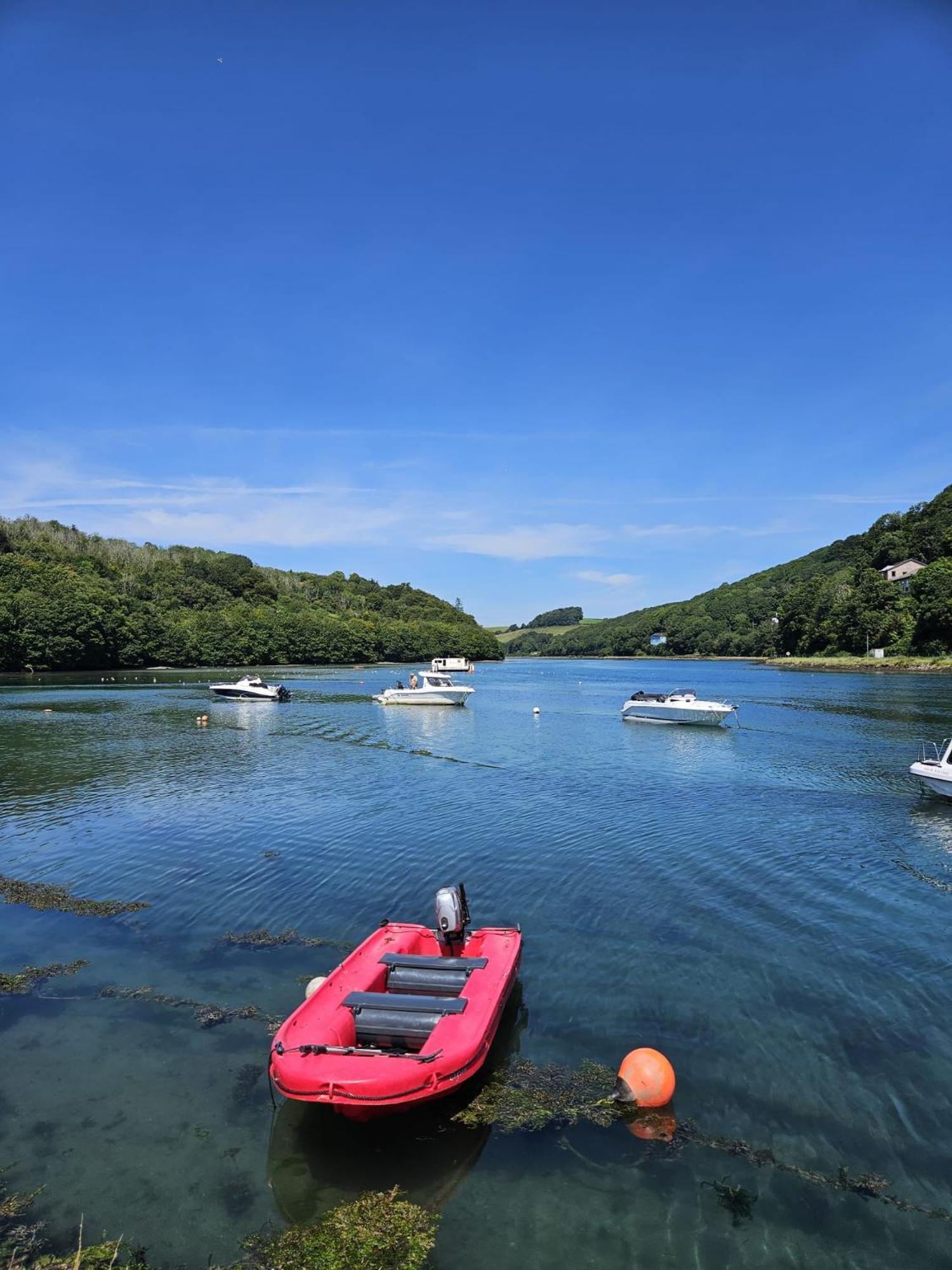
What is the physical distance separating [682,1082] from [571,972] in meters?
2.93

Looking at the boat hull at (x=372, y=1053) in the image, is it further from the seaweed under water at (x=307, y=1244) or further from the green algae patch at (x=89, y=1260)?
the green algae patch at (x=89, y=1260)

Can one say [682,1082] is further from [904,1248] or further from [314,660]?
[314,660]

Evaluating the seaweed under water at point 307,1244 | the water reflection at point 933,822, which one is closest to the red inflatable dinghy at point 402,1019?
the seaweed under water at point 307,1244

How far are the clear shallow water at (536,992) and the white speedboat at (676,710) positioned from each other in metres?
15.7

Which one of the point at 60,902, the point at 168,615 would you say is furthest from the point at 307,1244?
the point at 168,615

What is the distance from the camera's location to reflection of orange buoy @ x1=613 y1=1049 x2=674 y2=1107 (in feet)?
25.6

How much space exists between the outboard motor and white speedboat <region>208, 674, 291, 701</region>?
55.7 meters

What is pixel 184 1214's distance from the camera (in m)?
6.50

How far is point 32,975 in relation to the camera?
1105cm

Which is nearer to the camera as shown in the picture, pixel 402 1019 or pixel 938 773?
pixel 402 1019

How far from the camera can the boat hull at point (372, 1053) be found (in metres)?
7.05

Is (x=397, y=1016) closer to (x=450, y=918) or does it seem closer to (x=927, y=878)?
(x=450, y=918)

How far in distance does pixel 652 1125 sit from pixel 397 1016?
3.00m

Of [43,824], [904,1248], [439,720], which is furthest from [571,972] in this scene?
[439,720]
